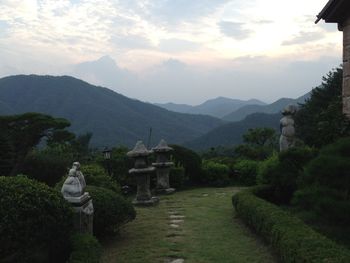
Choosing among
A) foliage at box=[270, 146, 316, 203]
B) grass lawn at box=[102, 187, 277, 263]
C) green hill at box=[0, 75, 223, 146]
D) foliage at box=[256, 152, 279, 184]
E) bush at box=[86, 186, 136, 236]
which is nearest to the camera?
grass lawn at box=[102, 187, 277, 263]

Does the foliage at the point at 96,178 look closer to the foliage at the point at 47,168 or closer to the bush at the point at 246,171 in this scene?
the foliage at the point at 47,168

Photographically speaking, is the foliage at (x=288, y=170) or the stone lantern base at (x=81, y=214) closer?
the stone lantern base at (x=81, y=214)

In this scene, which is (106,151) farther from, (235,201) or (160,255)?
(160,255)

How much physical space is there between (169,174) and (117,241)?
7713mm

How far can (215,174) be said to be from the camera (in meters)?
16.7

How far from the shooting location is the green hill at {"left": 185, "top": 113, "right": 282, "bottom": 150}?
7366 cm

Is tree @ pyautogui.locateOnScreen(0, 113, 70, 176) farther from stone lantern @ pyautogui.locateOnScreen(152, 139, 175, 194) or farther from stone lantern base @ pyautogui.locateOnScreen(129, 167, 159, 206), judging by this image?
stone lantern base @ pyautogui.locateOnScreen(129, 167, 159, 206)

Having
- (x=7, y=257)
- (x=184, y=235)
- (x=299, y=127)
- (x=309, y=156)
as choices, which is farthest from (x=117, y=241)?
(x=299, y=127)

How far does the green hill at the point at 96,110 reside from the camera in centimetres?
9544

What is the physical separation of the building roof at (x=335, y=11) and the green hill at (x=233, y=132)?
206ft

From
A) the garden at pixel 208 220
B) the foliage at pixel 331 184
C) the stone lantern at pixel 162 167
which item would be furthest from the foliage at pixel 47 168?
the foliage at pixel 331 184

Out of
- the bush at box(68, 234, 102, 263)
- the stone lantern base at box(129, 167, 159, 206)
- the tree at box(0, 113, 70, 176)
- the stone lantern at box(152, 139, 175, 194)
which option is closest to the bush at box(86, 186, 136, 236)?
the bush at box(68, 234, 102, 263)

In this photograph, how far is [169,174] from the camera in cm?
1506

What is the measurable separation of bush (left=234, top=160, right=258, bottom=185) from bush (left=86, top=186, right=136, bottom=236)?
29.9ft
